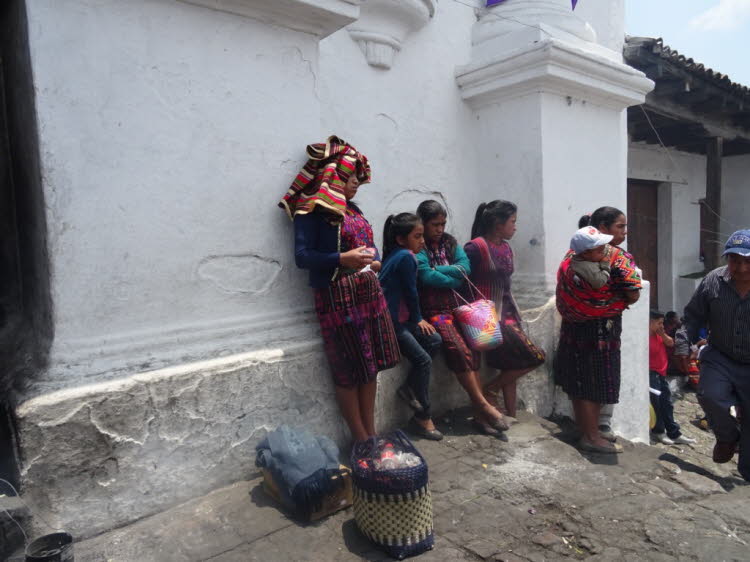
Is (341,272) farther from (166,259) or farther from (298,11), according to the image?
(298,11)

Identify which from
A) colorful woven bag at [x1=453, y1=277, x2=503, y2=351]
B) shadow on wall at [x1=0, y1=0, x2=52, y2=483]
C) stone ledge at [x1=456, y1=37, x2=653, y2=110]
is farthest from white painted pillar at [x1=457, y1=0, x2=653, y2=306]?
shadow on wall at [x1=0, y1=0, x2=52, y2=483]

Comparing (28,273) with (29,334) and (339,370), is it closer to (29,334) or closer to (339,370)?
(29,334)

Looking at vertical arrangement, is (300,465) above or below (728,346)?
below

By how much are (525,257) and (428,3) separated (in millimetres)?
2131

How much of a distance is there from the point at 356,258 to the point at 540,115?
2.44 metres

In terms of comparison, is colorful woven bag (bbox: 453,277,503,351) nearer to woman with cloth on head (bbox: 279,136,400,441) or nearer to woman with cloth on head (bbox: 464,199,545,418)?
woman with cloth on head (bbox: 464,199,545,418)

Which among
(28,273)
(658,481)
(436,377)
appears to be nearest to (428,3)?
(436,377)

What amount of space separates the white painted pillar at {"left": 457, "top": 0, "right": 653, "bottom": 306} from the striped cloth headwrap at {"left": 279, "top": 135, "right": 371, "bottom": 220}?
201cm

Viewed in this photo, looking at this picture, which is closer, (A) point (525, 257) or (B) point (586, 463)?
(B) point (586, 463)

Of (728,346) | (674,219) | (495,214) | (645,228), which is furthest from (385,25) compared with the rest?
(674,219)

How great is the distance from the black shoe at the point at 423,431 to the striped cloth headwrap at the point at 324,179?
1.42 metres

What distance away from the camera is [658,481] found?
3.19m

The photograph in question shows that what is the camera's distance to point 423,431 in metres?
3.34

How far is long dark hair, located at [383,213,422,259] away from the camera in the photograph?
Result: 3182 mm
